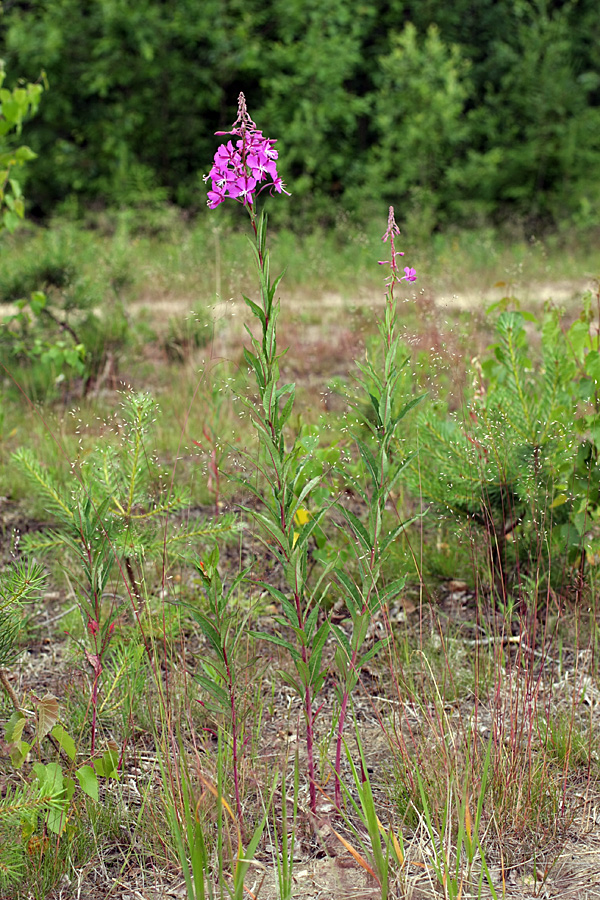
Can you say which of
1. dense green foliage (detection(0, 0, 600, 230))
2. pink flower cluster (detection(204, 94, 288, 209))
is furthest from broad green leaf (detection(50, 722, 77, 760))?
dense green foliage (detection(0, 0, 600, 230))

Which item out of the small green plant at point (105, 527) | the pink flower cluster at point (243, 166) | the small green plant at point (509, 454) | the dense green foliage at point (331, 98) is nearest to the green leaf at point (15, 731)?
the small green plant at point (105, 527)

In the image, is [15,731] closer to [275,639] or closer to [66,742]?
[66,742]

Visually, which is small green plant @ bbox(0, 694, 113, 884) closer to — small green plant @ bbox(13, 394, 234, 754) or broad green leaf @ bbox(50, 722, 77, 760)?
broad green leaf @ bbox(50, 722, 77, 760)

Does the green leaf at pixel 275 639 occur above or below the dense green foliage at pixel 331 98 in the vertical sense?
below

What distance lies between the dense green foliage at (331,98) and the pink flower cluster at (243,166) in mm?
9935

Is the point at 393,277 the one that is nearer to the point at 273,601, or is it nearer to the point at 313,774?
the point at 313,774

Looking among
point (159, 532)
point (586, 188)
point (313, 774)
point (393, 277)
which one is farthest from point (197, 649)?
point (586, 188)

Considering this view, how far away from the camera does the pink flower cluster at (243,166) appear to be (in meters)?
1.54

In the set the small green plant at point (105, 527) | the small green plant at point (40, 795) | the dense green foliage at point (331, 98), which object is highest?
the dense green foliage at point (331, 98)

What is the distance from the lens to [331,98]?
11727 mm

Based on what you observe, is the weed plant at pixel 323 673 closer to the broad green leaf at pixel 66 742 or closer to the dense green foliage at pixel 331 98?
the broad green leaf at pixel 66 742

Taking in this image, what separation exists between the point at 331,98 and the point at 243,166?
36.7 ft

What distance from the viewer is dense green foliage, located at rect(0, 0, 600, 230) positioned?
1145cm

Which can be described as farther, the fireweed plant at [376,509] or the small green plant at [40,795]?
the fireweed plant at [376,509]
